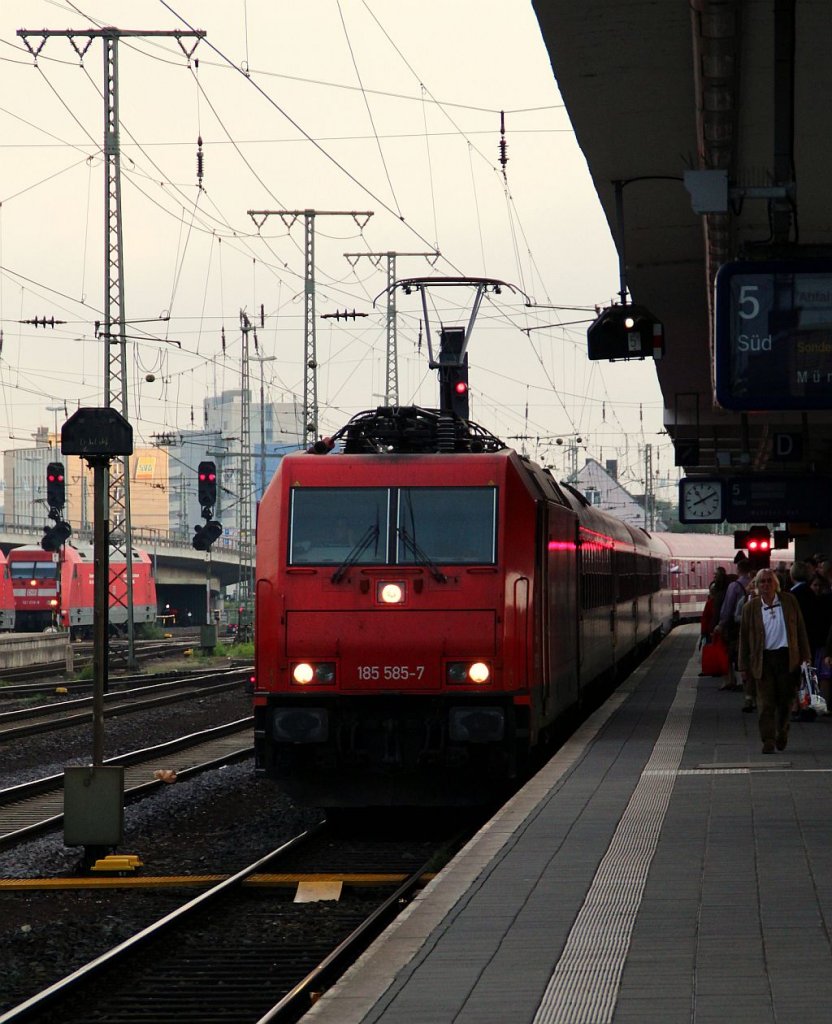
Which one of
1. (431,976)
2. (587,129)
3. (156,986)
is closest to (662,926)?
(431,976)

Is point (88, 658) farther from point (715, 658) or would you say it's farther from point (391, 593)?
point (391, 593)

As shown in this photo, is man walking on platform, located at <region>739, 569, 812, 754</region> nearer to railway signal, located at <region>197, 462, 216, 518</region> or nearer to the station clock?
the station clock

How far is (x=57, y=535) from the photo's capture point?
51.2 meters

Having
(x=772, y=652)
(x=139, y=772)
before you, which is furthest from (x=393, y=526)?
(x=139, y=772)

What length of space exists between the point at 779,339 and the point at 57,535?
1729 inches

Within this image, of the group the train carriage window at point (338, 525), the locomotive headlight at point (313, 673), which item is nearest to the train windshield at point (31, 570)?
the train carriage window at point (338, 525)

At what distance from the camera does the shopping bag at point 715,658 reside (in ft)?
83.1

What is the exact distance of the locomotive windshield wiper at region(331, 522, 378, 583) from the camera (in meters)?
12.9

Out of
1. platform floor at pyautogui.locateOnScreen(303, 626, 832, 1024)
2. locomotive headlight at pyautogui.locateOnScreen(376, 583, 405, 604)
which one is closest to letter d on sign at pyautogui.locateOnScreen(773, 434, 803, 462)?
platform floor at pyautogui.locateOnScreen(303, 626, 832, 1024)

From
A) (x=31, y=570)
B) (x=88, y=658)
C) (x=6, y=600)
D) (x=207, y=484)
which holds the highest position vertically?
(x=207, y=484)

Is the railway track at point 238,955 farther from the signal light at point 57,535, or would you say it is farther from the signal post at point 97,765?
the signal light at point 57,535

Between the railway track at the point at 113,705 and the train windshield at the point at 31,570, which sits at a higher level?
the train windshield at the point at 31,570

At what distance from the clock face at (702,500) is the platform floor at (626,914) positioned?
15084mm

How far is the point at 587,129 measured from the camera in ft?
40.7
